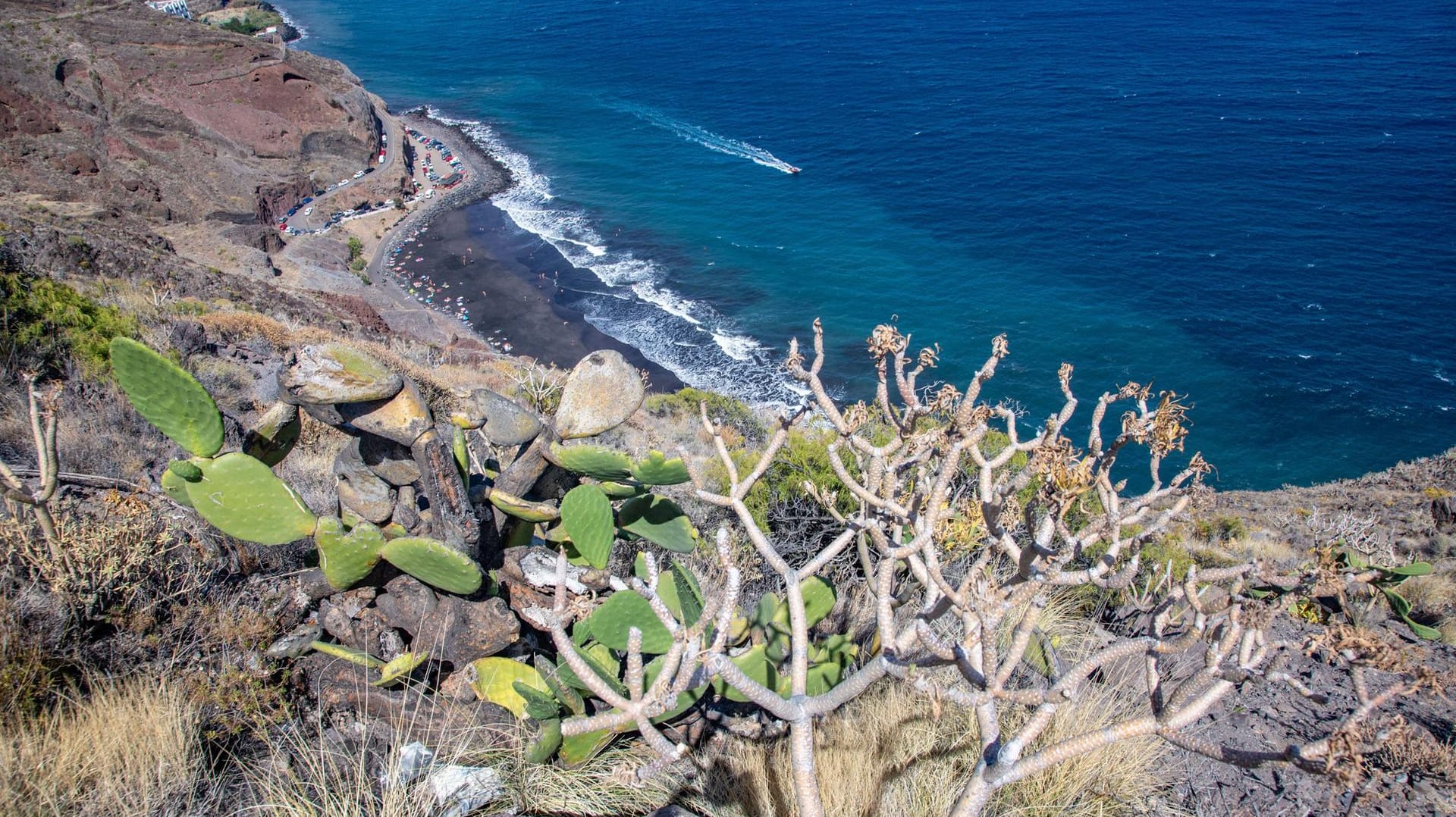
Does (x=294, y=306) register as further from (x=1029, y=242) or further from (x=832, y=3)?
(x=832, y=3)

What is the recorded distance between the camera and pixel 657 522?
3850mm

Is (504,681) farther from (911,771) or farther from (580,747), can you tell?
(911,771)

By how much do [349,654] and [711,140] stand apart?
1654 inches

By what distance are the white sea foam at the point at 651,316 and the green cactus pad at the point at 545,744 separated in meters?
18.6

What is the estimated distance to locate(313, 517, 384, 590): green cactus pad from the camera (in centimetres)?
330

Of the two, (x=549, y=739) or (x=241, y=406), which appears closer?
(x=549, y=739)

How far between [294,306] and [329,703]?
17921 millimetres

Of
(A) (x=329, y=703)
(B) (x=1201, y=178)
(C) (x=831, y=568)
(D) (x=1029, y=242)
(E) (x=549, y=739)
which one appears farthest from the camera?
(B) (x=1201, y=178)

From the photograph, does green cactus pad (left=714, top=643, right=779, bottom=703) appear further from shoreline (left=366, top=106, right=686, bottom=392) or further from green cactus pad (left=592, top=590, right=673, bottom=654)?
shoreline (left=366, top=106, right=686, bottom=392)

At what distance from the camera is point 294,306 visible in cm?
1859

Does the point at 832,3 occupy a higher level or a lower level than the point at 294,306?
higher

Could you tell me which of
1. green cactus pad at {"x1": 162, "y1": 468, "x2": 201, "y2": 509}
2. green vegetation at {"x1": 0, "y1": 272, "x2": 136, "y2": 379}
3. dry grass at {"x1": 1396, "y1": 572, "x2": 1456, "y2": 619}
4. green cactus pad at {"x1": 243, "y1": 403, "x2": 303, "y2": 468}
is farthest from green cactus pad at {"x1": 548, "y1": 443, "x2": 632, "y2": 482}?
dry grass at {"x1": 1396, "y1": 572, "x2": 1456, "y2": 619}

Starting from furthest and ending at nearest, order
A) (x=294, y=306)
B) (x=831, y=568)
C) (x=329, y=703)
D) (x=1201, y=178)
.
→ 1. (x=1201, y=178)
2. (x=294, y=306)
3. (x=831, y=568)
4. (x=329, y=703)

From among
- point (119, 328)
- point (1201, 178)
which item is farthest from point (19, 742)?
point (1201, 178)
